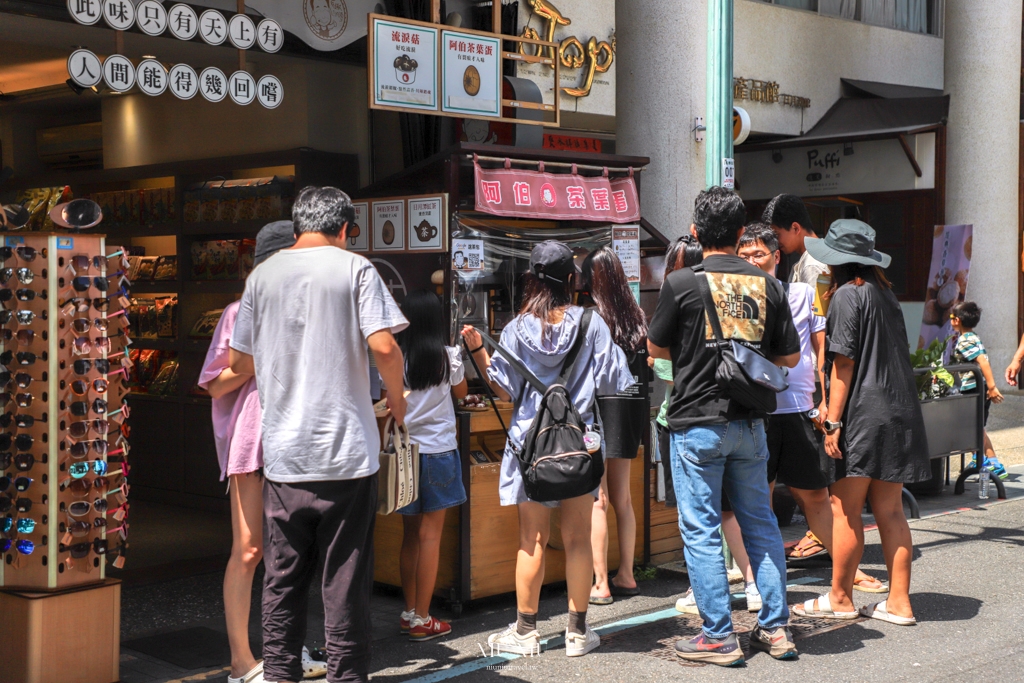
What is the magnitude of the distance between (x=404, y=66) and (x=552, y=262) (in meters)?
2.47

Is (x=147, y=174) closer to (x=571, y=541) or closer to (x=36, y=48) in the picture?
(x=36, y=48)

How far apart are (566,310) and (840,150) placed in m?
9.86

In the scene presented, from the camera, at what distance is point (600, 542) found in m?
5.92

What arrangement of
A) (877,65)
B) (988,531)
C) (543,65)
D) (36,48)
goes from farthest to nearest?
1. (877,65)
2. (543,65)
3. (36,48)
4. (988,531)

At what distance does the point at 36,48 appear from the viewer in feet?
28.1

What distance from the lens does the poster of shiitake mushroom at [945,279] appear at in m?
13.2

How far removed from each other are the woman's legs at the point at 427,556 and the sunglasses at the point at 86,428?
4.97 feet

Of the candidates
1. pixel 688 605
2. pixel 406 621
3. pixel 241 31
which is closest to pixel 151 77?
pixel 241 31

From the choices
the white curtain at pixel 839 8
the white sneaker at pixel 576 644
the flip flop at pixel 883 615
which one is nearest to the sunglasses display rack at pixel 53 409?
the white sneaker at pixel 576 644

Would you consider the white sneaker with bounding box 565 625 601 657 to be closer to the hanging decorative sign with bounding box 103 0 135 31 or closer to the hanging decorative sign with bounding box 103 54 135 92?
the hanging decorative sign with bounding box 103 54 135 92

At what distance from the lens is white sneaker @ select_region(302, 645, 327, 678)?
4.82 metres

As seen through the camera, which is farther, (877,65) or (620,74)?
(877,65)

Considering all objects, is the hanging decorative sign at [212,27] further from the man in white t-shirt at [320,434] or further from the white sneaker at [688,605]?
the white sneaker at [688,605]

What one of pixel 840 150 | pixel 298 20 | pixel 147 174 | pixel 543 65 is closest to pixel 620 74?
pixel 543 65
